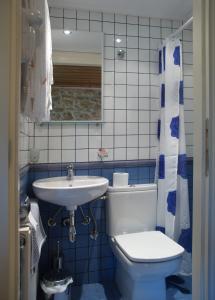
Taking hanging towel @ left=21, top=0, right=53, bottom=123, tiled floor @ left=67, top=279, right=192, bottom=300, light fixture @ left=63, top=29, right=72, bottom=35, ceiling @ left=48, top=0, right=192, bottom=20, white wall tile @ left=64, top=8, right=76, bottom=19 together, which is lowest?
tiled floor @ left=67, top=279, right=192, bottom=300

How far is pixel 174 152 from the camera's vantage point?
200cm

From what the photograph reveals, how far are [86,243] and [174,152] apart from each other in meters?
1.03

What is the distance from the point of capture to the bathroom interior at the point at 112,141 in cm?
194

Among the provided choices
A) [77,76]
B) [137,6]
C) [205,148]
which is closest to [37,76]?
[77,76]

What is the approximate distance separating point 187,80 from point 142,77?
429 mm

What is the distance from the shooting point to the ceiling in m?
1.92

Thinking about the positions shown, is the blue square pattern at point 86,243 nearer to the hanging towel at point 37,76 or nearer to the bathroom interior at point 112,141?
the bathroom interior at point 112,141

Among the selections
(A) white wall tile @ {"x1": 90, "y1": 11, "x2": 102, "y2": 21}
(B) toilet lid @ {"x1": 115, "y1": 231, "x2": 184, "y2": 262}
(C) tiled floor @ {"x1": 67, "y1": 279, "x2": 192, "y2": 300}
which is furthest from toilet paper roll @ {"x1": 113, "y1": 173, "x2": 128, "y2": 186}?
(A) white wall tile @ {"x1": 90, "y1": 11, "x2": 102, "y2": 21}

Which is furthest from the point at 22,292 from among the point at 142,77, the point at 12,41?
the point at 142,77

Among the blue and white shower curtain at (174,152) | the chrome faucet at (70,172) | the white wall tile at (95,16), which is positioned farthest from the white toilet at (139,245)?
the white wall tile at (95,16)

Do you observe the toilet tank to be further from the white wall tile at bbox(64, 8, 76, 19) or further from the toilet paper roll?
the white wall tile at bbox(64, 8, 76, 19)

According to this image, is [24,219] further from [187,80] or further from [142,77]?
[187,80]

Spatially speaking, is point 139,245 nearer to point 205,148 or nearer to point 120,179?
point 120,179

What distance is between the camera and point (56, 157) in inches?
79.1
